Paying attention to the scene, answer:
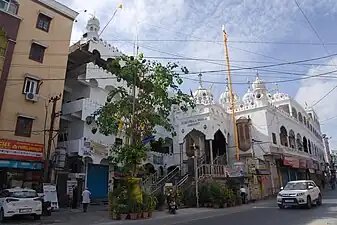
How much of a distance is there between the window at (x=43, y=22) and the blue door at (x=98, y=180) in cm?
1043

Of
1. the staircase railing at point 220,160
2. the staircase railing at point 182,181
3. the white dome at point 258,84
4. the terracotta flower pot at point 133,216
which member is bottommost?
the terracotta flower pot at point 133,216

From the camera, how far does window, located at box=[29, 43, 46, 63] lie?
20.0 m

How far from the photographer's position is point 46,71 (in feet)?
67.3

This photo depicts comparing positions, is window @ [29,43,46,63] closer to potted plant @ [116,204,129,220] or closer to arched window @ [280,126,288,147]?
potted plant @ [116,204,129,220]

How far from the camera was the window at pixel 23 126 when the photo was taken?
1831 centimetres

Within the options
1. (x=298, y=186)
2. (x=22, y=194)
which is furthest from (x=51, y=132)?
(x=298, y=186)

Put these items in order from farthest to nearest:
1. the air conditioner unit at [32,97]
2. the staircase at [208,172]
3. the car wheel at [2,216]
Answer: the staircase at [208,172]
the air conditioner unit at [32,97]
the car wheel at [2,216]

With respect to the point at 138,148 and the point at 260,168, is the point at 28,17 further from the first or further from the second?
the point at 260,168

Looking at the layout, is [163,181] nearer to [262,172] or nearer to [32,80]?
[262,172]

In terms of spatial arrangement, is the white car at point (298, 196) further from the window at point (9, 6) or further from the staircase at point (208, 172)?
the window at point (9, 6)

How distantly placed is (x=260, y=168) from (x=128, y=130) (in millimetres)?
13944

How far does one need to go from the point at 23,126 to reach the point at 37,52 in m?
5.27

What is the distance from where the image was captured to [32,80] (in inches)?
770

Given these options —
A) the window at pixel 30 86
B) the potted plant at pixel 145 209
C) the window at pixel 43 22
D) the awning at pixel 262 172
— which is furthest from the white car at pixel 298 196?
the window at pixel 43 22
